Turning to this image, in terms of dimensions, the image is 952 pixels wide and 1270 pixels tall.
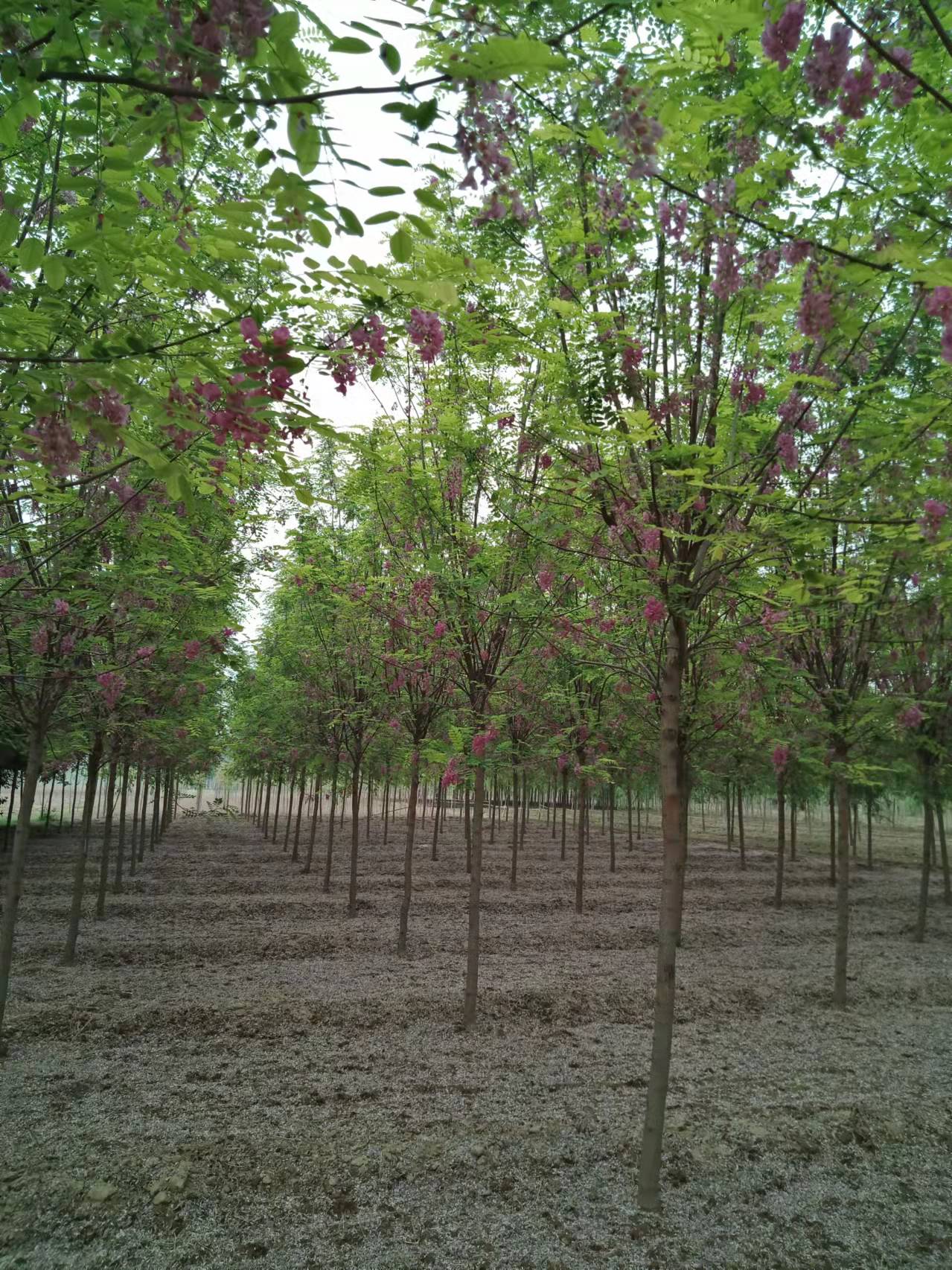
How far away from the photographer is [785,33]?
2424 millimetres

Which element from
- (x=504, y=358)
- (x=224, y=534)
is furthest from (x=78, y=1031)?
(x=504, y=358)

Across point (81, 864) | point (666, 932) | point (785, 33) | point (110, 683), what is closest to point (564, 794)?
point (81, 864)

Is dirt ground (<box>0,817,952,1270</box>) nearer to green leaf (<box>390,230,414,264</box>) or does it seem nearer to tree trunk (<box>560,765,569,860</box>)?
tree trunk (<box>560,765,569,860</box>)

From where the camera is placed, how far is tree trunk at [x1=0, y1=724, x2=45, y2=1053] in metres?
6.50

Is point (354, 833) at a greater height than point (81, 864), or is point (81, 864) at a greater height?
point (354, 833)

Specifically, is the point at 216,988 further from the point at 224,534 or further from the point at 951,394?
the point at 951,394

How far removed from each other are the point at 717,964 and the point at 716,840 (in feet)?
83.0

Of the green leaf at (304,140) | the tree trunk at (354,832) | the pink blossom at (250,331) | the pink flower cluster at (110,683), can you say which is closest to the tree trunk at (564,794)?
the tree trunk at (354,832)

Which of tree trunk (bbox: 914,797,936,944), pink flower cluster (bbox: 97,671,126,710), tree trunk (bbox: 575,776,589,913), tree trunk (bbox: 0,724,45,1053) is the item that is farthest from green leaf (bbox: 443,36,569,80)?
tree trunk (bbox: 914,797,936,944)

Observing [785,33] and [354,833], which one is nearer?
[785,33]

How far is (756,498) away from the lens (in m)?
3.60

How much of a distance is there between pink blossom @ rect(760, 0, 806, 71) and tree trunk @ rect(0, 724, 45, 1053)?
7.12 meters

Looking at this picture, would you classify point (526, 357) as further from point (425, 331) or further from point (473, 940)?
point (473, 940)

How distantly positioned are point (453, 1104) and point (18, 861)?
173 inches
